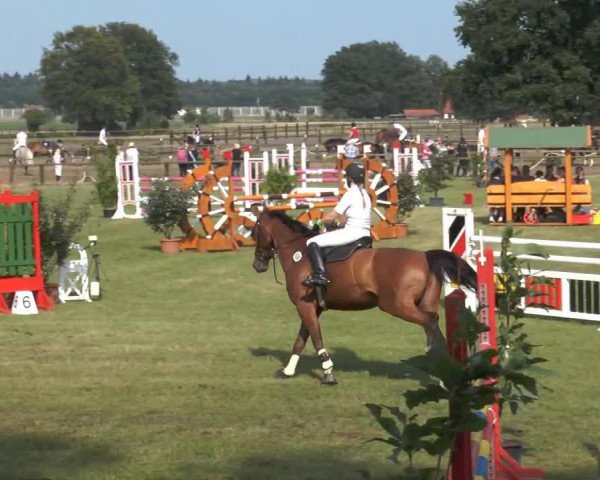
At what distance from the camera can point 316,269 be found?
12.1 m

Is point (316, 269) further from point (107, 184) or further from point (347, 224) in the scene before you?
point (107, 184)

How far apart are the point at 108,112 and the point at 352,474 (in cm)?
10116

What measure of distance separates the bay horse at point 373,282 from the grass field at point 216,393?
2.07 ft

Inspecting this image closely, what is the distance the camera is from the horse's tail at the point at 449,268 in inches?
454

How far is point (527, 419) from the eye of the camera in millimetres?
10766

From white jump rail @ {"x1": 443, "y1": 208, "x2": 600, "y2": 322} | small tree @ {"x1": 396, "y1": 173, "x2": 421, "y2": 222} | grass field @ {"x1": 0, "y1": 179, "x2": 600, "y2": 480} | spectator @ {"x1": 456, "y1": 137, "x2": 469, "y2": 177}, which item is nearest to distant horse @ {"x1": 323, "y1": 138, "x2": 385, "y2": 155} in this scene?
spectator @ {"x1": 456, "y1": 137, "x2": 469, "y2": 177}

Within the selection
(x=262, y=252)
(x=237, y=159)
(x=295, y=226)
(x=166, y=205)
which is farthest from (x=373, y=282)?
(x=237, y=159)

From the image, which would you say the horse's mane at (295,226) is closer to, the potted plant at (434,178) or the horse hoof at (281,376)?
the horse hoof at (281,376)

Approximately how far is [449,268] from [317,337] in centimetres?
142

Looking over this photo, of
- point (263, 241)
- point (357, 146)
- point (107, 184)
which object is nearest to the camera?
point (263, 241)

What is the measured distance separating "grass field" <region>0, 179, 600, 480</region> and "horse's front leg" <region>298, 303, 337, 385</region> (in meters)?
0.14

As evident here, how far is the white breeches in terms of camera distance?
40.1 ft

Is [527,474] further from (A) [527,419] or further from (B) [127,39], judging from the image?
(B) [127,39]

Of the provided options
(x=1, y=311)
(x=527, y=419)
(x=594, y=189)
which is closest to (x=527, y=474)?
(x=527, y=419)
